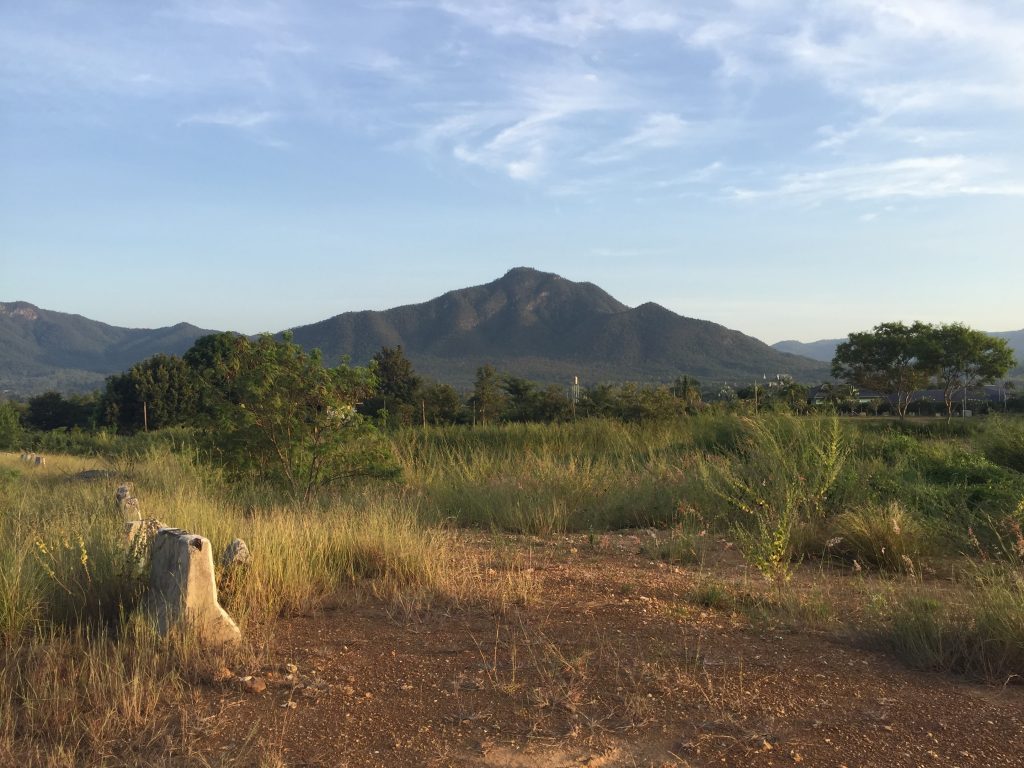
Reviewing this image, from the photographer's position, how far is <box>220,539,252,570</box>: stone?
5145mm

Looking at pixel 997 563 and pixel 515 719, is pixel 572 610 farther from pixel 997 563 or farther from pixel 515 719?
pixel 997 563

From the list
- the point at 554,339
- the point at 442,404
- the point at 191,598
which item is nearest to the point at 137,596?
the point at 191,598

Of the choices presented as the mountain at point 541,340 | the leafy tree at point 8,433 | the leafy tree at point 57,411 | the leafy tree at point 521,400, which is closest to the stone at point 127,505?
the leafy tree at point 521,400

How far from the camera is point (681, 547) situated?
24.0ft

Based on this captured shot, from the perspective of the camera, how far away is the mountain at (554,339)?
123188 mm

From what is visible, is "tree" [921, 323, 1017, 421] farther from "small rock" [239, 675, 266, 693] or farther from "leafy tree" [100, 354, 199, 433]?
"small rock" [239, 675, 266, 693]

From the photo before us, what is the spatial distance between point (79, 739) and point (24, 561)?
208cm

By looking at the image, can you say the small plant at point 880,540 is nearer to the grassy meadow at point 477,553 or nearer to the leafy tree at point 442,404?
the grassy meadow at point 477,553

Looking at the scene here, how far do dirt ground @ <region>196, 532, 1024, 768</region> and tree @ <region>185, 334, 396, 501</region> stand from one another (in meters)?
4.78

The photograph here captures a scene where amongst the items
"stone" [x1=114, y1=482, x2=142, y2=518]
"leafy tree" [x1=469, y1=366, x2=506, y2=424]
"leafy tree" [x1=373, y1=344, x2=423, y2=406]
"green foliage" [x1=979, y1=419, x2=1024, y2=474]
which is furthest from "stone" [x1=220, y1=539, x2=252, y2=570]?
"leafy tree" [x1=373, y1=344, x2=423, y2=406]

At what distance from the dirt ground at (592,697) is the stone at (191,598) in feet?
1.11

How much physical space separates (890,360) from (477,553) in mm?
48872

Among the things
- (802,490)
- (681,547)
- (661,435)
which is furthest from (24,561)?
(661,435)

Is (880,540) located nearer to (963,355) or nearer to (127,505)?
(127,505)
